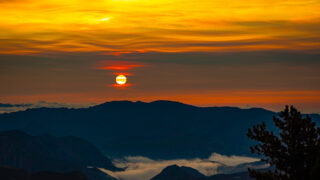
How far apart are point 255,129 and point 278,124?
243 centimetres

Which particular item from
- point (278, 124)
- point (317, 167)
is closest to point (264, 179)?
point (278, 124)

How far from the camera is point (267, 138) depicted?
58.8 metres

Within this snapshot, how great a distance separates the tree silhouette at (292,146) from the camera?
5709 centimetres

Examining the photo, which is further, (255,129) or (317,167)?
(255,129)

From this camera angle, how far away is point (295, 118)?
5812 cm

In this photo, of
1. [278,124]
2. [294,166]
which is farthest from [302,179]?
[278,124]

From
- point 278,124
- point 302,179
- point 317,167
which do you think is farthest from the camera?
point 278,124

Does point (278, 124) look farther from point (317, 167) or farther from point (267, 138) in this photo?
point (317, 167)

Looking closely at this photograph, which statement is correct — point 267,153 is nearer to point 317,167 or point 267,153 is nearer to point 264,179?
point 264,179

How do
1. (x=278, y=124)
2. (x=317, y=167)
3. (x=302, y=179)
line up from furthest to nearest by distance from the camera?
(x=278, y=124) → (x=302, y=179) → (x=317, y=167)

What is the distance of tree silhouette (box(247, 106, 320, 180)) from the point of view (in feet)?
187

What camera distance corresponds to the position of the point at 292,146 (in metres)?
58.2

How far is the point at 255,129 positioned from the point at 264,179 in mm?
5359

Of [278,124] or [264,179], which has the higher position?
[278,124]
